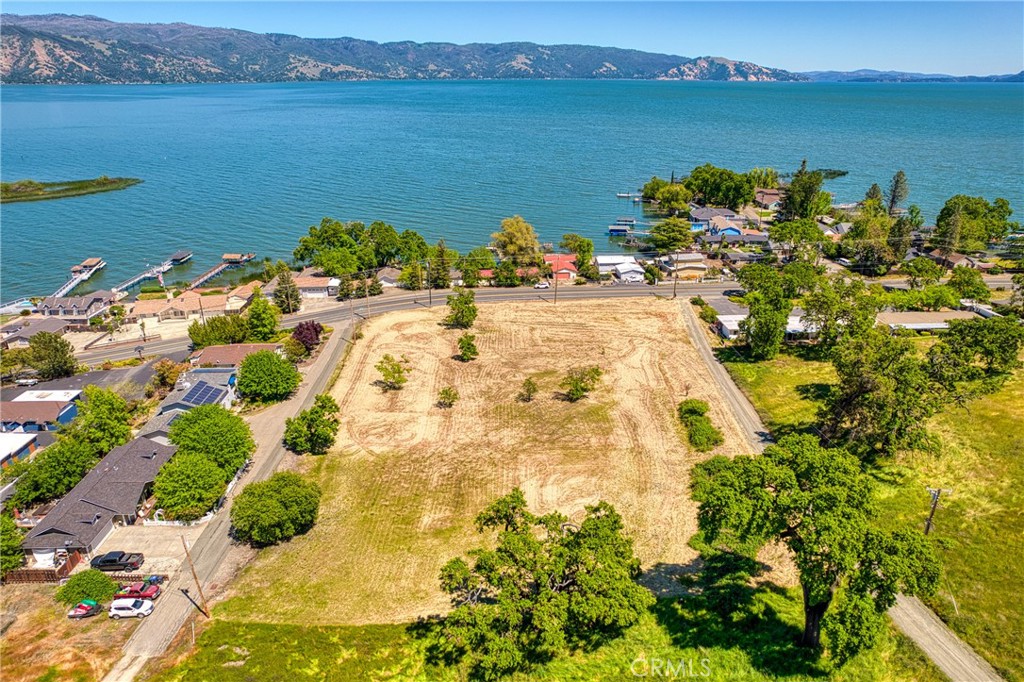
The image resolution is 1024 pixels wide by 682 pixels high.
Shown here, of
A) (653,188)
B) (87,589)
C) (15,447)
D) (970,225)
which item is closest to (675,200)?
(653,188)

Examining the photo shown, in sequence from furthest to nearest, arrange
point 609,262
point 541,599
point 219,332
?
point 609,262 → point 219,332 → point 541,599

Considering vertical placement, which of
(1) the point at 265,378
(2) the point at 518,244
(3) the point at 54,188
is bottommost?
(1) the point at 265,378

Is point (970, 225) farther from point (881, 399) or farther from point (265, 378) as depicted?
point (265, 378)

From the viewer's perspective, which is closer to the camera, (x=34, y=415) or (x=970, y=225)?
(x=34, y=415)

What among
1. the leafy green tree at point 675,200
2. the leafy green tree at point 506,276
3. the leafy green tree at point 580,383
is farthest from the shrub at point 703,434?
the leafy green tree at point 675,200

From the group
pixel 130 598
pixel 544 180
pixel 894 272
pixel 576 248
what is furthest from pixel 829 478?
A: pixel 544 180

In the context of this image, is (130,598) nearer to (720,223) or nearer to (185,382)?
(185,382)
